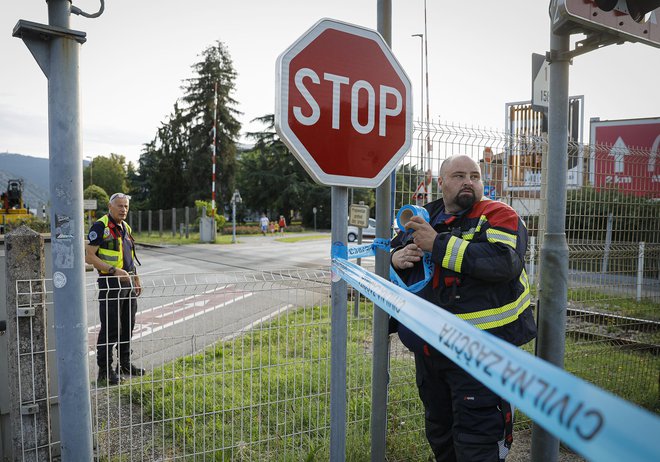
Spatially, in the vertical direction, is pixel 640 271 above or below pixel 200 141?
below

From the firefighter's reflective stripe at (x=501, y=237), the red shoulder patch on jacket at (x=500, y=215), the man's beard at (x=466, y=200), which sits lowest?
the firefighter's reflective stripe at (x=501, y=237)

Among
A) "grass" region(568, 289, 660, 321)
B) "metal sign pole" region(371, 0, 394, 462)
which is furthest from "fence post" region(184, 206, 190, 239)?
"metal sign pole" region(371, 0, 394, 462)

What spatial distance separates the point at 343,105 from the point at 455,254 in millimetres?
809

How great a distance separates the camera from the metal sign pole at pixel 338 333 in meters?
1.82

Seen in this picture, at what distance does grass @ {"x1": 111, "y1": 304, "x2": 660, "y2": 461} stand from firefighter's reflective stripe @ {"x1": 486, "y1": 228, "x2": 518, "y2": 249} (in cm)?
128

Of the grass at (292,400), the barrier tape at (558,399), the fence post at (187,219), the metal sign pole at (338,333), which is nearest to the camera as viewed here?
the barrier tape at (558,399)

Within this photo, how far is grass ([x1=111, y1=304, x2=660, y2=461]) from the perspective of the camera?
3.02 metres

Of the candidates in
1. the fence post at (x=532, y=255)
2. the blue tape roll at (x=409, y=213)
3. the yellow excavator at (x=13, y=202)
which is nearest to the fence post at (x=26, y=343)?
the blue tape roll at (x=409, y=213)

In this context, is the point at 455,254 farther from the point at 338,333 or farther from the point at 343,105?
the point at 343,105

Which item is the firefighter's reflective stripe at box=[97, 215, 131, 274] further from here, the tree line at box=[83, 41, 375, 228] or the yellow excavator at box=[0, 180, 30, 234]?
the tree line at box=[83, 41, 375, 228]

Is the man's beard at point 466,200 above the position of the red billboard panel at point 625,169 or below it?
below

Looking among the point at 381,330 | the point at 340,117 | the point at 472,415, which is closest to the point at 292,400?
the point at 381,330

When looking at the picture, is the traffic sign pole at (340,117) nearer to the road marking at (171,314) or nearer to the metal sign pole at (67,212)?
the metal sign pole at (67,212)

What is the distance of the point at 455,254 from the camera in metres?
2.07
